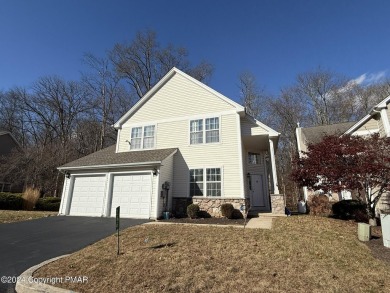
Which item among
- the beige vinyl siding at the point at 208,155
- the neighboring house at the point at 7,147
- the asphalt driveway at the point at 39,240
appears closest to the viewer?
the asphalt driveway at the point at 39,240

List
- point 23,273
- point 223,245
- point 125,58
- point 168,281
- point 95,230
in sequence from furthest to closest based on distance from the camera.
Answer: point 125,58
point 95,230
point 223,245
point 23,273
point 168,281

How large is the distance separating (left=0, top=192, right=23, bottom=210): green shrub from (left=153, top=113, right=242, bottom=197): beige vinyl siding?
11.5m

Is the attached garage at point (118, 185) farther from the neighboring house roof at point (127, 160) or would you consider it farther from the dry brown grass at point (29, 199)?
the dry brown grass at point (29, 199)

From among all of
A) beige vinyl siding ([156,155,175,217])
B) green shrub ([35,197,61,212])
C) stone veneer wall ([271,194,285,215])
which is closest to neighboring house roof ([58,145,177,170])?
beige vinyl siding ([156,155,175,217])

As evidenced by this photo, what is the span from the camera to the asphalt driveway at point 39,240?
5039 mm

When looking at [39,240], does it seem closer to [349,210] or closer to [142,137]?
[142,137]

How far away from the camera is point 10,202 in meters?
15.6

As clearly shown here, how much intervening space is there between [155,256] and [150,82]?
25.9m

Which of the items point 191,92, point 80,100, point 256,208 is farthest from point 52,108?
point 256,208

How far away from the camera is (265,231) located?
7516 mm

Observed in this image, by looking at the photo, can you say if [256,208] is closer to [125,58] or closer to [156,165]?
[156,165]

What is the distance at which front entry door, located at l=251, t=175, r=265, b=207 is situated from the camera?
1475 cm

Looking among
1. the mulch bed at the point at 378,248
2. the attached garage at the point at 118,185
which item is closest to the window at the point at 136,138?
the attached garage at the point at 118,185

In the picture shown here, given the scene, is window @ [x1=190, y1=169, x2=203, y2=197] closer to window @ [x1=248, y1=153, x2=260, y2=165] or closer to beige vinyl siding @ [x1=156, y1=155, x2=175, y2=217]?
beige vinyl siding @ [x1=156, y1=155, x2=175, y2=217]
